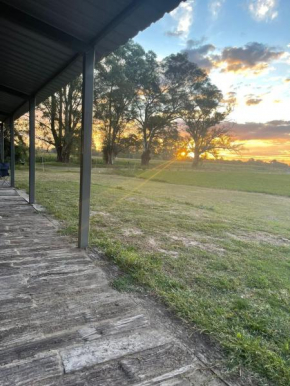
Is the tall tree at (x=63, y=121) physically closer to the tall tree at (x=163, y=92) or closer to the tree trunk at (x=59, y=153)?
the tree trunk at (x=59, y=153)

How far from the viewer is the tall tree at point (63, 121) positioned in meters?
21.1

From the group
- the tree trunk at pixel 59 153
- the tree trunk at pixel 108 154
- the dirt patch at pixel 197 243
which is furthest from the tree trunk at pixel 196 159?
the dirt patch at pixel 197 243

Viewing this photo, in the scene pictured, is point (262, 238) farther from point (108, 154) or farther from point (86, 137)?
point (108, 154)

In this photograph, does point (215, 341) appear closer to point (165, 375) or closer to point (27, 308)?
point (165, 375)

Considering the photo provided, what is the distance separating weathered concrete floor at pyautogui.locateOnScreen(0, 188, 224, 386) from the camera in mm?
1139

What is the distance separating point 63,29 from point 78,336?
265cm

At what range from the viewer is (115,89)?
2352 cm

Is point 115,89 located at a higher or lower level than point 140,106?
higher

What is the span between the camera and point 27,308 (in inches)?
64.6

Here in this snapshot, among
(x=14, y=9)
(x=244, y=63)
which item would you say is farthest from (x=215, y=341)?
(x=244, y=63)

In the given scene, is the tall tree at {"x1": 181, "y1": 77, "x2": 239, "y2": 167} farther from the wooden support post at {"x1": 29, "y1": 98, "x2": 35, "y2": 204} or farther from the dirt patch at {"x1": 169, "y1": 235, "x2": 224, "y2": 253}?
the dirt patch at {"x1": 169, "y1": 235, "x2": 224, "y2": 253}

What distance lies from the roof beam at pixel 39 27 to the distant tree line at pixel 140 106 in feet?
64.5

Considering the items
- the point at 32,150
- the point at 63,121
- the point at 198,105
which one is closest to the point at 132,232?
the point at 32,150

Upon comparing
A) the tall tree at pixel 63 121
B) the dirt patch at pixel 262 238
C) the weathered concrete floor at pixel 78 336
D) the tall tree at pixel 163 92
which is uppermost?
the tall tree at pixel 163 92
